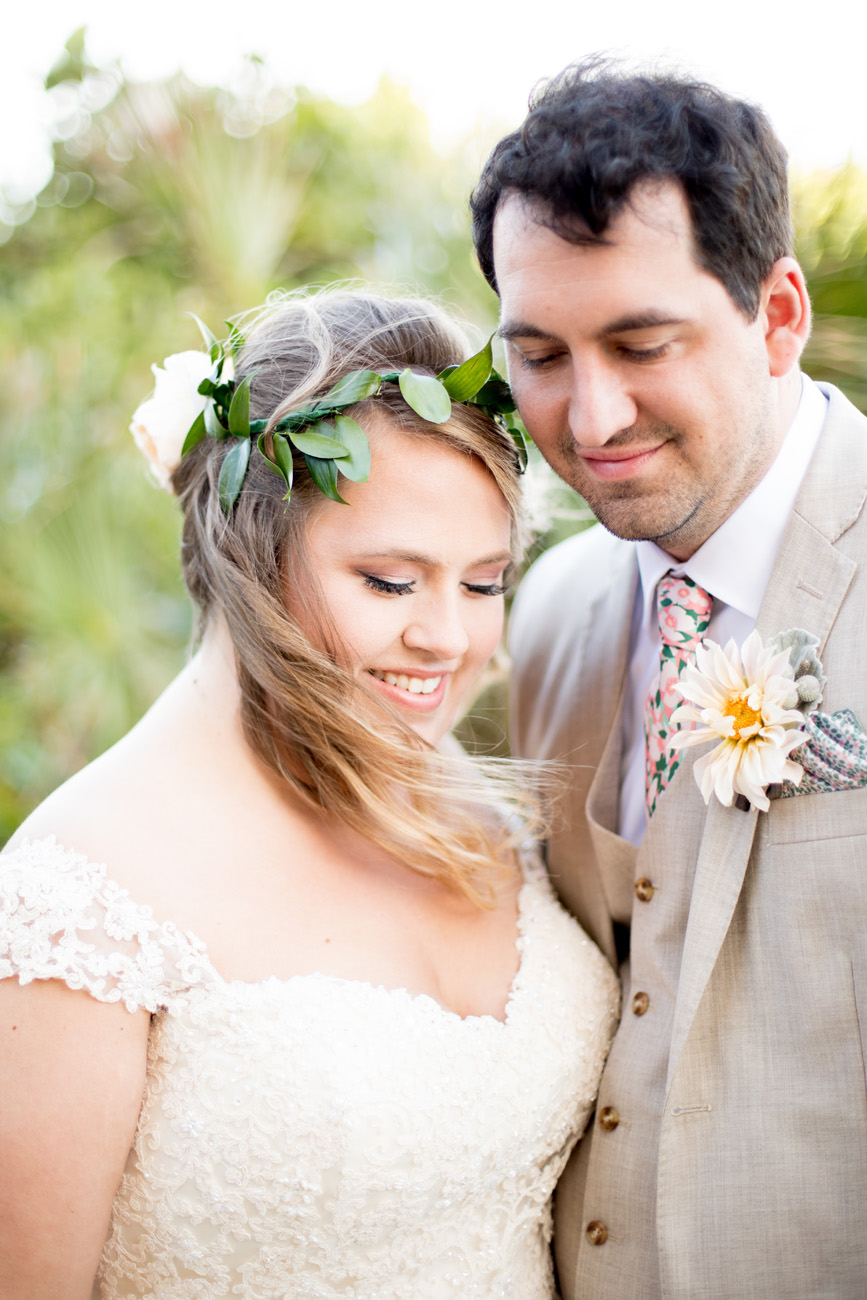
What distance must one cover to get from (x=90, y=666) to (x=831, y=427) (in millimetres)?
2822

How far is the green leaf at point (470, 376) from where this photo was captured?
2105 millimetres

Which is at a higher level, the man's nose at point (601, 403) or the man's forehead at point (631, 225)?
the man's forehead at point (631, 225)

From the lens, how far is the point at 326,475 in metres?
1.95

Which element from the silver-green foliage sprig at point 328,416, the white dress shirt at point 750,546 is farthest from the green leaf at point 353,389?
the white dress shirt at point 750,546

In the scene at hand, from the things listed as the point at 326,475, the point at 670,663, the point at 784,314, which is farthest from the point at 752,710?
the point at 326,475

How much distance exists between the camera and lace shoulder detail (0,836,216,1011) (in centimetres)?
165

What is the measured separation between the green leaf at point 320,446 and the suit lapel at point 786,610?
890 millimetres

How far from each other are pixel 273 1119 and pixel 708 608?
1324 mm

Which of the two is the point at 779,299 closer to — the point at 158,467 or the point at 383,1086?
the point at 158,467

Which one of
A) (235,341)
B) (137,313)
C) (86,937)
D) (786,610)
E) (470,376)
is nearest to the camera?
(86,937)

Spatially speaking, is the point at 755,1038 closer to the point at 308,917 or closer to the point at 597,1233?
the point at 597,1233

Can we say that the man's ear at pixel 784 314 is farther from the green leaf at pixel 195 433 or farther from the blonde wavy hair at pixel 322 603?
the green leaf at pixel 195 433

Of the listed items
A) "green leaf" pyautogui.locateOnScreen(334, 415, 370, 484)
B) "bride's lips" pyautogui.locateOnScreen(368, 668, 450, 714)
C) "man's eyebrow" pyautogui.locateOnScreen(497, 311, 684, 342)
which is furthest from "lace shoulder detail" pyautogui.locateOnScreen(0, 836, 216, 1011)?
"man's eyebrow" pyautogui.locateOnScreen(497, 311, 684, 342)

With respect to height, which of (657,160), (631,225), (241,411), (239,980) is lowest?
(239,980)
